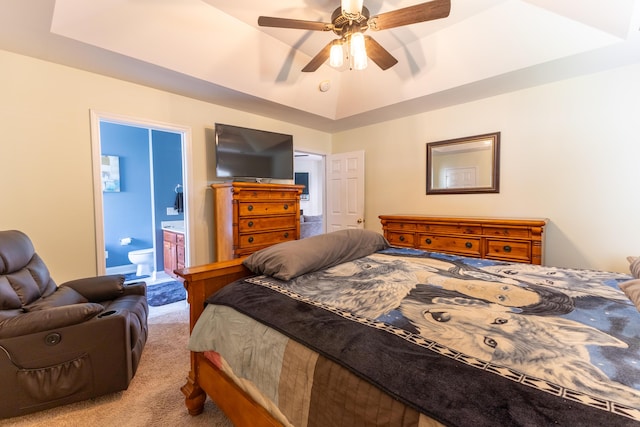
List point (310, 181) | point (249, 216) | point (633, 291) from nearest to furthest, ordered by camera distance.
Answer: point (633, 291)
point (249, 216)
point (310, 181)

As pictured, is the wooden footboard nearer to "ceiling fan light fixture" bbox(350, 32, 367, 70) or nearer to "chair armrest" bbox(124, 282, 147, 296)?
"chair armrest" bbox(124, 282, 147, 296)

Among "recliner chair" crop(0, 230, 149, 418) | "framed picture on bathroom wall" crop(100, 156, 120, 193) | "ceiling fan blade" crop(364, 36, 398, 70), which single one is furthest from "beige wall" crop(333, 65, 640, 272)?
"framed picture on bathroom wall" crop(100, 156, 120, 193)

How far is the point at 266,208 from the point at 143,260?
2576mm

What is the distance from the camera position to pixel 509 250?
274 centimetres

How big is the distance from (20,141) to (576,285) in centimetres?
406

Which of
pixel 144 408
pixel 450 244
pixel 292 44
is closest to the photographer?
pixel 144 408

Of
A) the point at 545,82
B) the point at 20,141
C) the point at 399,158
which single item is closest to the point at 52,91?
the point at 20,141

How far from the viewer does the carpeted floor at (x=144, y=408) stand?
4.88 ft

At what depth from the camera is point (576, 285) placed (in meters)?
1.36

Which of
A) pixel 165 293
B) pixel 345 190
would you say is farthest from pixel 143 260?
pixel 345 190

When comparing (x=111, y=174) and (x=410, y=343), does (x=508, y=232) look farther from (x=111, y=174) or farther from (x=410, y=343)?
(x=111, y=174)

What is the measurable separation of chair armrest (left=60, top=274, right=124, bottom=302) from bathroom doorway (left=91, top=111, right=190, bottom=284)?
87.6 inches

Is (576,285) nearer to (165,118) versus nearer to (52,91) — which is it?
(165,118)

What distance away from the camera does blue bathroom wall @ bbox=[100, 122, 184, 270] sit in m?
4.49
